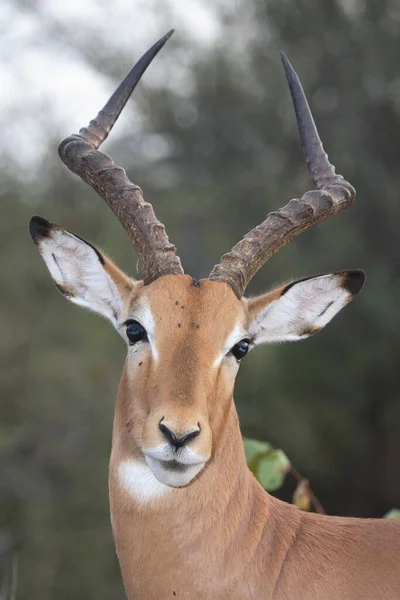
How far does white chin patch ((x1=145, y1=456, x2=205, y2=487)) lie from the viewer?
501 cm

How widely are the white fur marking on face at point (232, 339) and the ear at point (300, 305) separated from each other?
0.33 meters

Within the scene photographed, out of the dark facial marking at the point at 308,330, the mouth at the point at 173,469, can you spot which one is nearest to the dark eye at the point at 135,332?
the mouth at the point at 173,469

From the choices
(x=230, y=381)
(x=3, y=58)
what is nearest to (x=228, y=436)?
(x=230, y=381)

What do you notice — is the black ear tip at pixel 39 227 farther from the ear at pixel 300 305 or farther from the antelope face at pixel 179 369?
the ear at pixel 300 305

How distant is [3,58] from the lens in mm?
26391

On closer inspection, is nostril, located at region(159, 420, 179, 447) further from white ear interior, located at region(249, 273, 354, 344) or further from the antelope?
white ear interior, located at region(249, 273, 354, 344)

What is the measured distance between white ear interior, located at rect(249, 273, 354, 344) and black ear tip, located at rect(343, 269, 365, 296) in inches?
0.8

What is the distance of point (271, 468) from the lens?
778 centimetres

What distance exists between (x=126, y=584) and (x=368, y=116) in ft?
84.7

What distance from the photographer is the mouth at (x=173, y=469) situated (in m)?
4.97

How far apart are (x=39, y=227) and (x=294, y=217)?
1.68 metres

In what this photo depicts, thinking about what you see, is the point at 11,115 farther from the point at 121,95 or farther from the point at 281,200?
the point at 121,95

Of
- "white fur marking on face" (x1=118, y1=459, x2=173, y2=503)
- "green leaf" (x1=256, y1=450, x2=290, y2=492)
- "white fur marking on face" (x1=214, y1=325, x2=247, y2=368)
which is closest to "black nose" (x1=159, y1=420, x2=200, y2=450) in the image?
"white fur marking on face" (x1=118, y1=459, x2=173, y2=503)

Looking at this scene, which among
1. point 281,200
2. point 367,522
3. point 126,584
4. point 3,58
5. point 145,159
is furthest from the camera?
point 145,159
